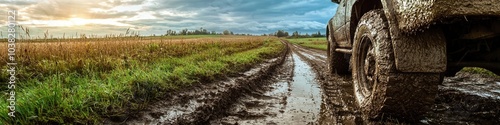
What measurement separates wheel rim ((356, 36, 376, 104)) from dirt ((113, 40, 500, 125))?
0.21m

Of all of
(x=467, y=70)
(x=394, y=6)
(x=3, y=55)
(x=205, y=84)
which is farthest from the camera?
(x=467, y=70)

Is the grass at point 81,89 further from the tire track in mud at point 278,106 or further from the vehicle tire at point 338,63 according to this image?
the vehicle tire at point 338,63

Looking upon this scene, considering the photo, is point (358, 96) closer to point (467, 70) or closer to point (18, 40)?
point (467, 70)

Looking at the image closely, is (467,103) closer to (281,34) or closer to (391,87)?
(391,87)

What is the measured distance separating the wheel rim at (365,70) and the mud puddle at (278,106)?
49 cm

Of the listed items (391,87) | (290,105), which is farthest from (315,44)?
(391,87)

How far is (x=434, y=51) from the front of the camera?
6.98 ft

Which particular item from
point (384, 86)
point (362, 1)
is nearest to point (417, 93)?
point (384, 86)

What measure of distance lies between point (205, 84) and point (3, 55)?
13.4 ft

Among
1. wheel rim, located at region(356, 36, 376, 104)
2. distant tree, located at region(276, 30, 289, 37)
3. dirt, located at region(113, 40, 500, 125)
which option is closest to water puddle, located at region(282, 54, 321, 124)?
dirt, located at region(113, 40, 500, 125)

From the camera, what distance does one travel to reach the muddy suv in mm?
1774

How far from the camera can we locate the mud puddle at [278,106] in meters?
2.84

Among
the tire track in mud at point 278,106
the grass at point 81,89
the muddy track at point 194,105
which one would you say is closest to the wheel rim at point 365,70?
the tire track in mud at point 278,106

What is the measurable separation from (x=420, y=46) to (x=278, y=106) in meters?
1.65
